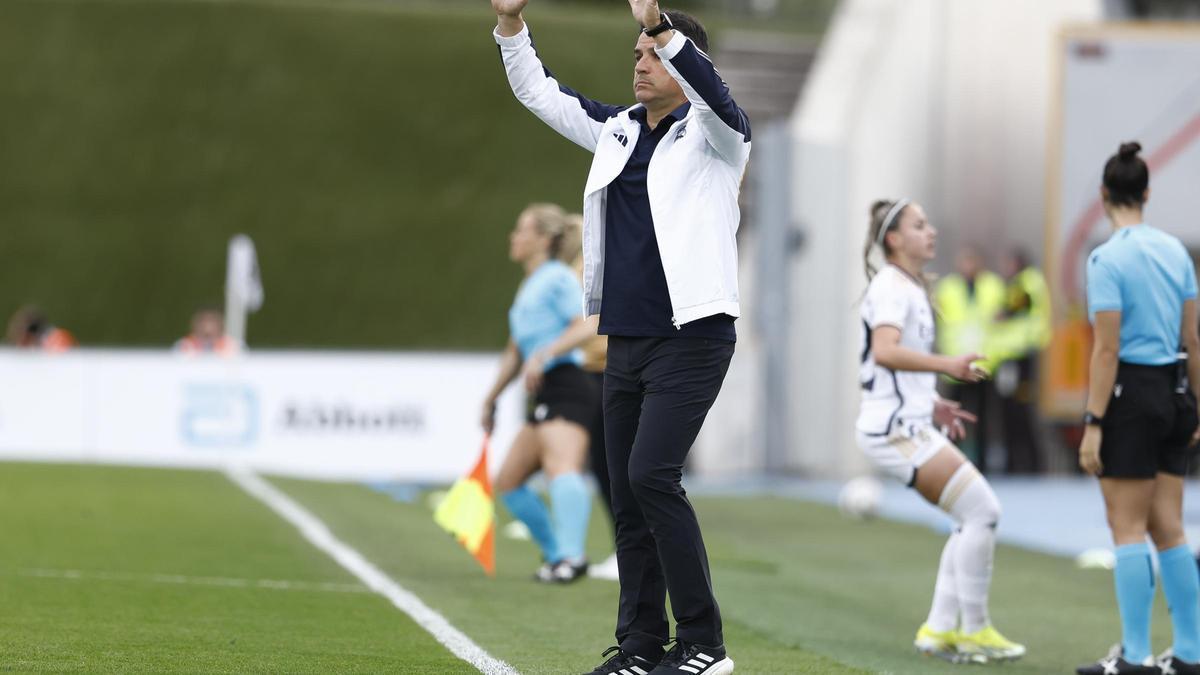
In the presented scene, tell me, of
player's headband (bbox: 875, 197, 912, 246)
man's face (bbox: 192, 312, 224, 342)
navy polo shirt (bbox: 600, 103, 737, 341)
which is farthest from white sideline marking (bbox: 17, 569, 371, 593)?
man's face (bbox: 192, 312, 224, 342)

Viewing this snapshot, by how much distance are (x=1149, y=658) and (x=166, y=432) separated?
45.0ft

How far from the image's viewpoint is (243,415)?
19.0 meters

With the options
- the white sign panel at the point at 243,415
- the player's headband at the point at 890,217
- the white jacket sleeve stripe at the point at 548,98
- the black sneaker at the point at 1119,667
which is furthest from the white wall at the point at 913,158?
the white jacket sleeve stripe at the point at 548,98

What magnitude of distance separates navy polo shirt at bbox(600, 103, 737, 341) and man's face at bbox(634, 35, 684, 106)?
0.09m

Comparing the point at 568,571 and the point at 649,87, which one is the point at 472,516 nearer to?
the point at 568,571

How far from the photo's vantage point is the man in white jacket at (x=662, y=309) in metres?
5.47

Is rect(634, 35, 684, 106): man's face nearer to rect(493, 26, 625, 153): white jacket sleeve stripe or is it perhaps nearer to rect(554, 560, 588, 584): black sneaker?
rect(493, 26, 625, 153): white jacket sleeve stripe

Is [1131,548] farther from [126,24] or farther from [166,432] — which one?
[126,24]

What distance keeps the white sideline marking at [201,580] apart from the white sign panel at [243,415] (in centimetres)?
985

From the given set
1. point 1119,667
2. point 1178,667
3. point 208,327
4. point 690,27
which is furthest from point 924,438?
point 208,327

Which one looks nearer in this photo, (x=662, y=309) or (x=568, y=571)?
(x=662, y=309)

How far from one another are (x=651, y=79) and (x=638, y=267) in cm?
57

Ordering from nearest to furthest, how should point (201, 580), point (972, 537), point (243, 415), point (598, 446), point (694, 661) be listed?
point (694, 661) < point (972, 537) < point (201, 580) < point (598, 446) < point (243, 415)

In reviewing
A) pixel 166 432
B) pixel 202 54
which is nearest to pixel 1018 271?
pixel 166 432
